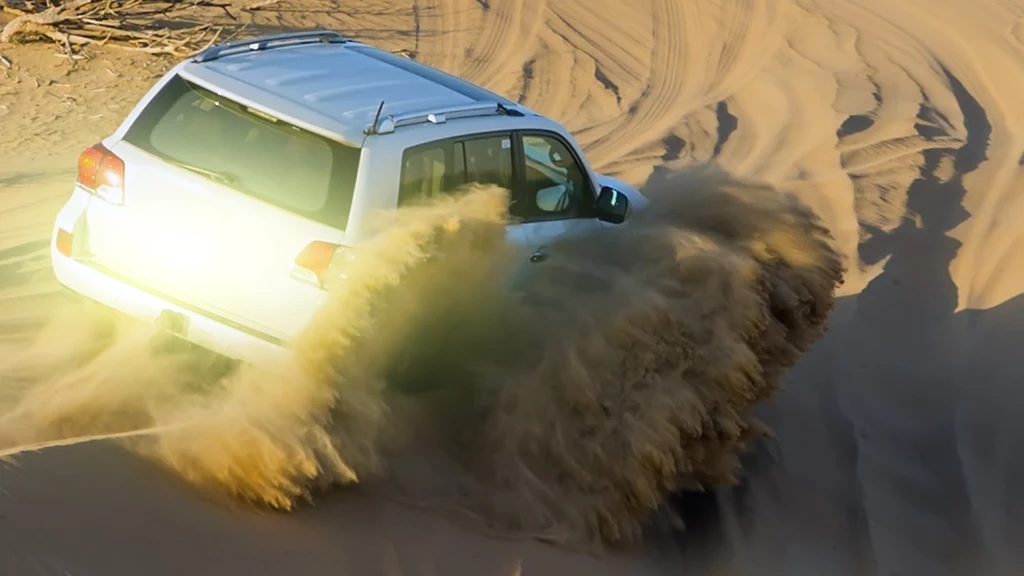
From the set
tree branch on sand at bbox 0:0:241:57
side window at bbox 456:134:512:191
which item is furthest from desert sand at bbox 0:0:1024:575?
side window at bbox 456:134:512:191

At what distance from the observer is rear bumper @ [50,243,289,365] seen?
5230 mm

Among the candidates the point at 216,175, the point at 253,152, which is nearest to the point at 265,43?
the point at 253,152

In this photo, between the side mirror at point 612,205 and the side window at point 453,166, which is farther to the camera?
the side mirror at point 612,205

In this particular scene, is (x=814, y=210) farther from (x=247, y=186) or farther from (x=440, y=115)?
(x=247, y=186)

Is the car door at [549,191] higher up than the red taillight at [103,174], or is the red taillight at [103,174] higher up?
the car door at [549,191]

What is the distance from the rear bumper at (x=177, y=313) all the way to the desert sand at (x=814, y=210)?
73 centimetres

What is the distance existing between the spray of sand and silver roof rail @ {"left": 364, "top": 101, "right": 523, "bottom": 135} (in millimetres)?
396

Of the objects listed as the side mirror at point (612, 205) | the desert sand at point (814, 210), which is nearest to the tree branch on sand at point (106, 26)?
the desert sand at point (814, 210)

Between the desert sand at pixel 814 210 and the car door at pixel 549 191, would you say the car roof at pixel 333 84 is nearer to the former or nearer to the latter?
the car door at pixel 549 191

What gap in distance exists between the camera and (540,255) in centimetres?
629

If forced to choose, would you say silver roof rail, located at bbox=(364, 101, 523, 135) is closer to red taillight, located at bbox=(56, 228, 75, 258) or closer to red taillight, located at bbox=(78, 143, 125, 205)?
red taillight, located at bbox=(78, 143, 125, 205)

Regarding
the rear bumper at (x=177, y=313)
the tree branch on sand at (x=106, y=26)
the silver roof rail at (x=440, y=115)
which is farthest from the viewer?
the tree branch on sand at (x=106, y=26)

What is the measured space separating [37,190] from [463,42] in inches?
306

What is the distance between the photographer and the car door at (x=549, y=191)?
20.6ft
